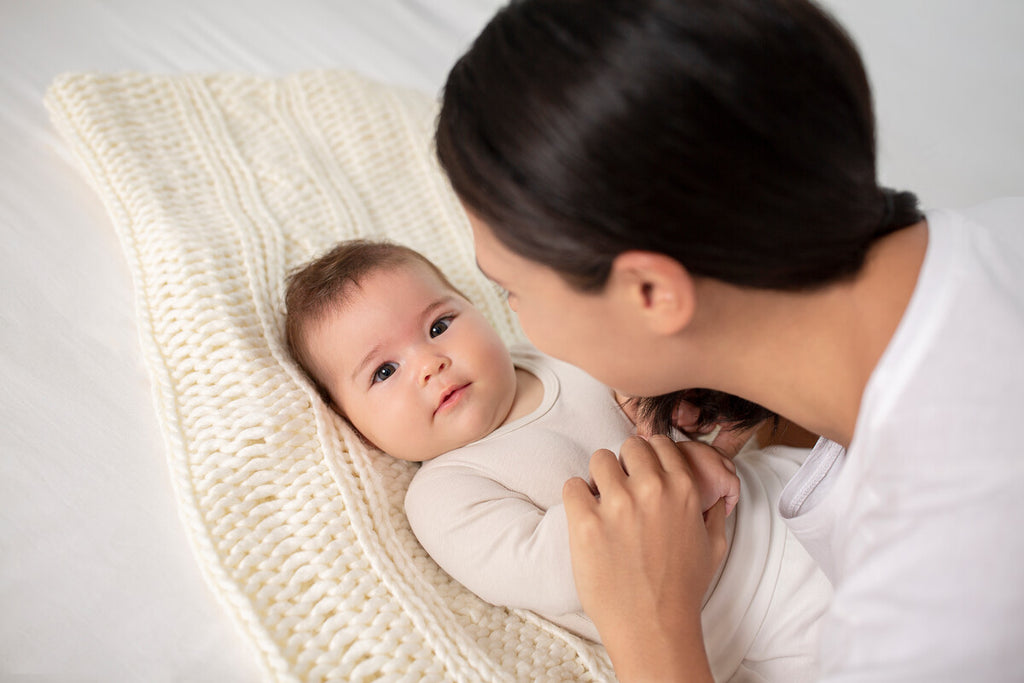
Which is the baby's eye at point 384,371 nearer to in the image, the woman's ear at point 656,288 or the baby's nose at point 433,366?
the baby's nose at point 433,366

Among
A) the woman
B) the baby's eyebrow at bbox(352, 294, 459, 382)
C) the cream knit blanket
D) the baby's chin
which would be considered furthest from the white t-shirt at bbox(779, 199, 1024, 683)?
the baby's eyebrow at bbox(352, 294, 459, 382)

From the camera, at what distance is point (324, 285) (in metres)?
1.14

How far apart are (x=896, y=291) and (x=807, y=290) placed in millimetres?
74

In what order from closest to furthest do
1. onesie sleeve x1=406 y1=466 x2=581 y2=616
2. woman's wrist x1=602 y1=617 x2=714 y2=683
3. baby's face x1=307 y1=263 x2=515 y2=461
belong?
1. woman's wrist x1=602 y1=617 x2=714 y2=683
2. onesie sleeve x1=406 y1=466 x2=581 y2=616
3. baby's face x1=307 y1=263 x2=515 y2=461

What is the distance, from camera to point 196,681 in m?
0.80

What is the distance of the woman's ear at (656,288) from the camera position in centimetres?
65

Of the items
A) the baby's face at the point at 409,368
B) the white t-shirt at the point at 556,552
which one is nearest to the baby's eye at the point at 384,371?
the baby's face at the point at 409,368

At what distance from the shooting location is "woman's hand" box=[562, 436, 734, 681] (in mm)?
796

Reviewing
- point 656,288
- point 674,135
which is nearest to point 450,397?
point 656,288

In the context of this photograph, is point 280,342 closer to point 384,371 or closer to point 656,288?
point 384,371

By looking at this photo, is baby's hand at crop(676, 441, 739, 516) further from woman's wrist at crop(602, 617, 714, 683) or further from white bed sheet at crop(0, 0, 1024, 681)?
white bed sheet at crop(0, 0, 1024, 681)

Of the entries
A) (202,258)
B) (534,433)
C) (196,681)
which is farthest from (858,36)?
(196,681)

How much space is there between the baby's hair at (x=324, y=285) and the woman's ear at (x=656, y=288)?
0.54m

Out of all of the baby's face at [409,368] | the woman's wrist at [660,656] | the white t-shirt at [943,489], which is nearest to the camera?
the white t-shirt at [943,489]
